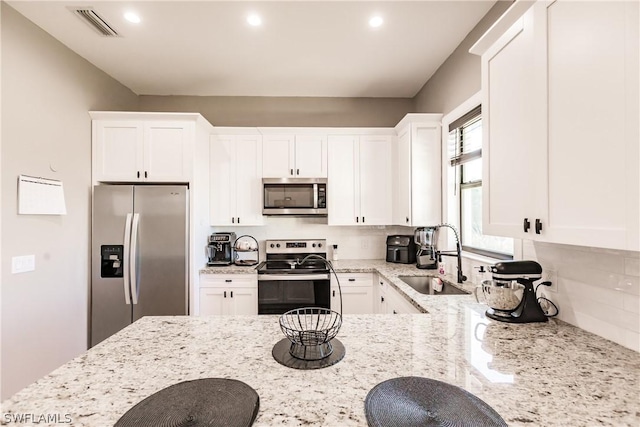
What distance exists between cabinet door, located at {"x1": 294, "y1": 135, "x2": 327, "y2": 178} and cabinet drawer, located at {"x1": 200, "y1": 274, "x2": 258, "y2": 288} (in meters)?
1.22

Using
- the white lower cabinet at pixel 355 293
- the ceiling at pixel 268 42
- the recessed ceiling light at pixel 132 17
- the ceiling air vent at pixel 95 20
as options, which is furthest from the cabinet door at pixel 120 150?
the white lower cabinet at pixel 355 293

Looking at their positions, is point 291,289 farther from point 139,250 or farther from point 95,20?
point 95,20

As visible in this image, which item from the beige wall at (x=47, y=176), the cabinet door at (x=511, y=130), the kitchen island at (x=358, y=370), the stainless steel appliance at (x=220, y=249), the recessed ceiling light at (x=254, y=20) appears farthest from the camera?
the stainless steel appliance at (x=220, y=249)

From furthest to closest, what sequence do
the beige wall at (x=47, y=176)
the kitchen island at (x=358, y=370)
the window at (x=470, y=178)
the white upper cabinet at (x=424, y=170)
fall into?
the white upper cabinet at (x=424, y=170), the window at (x=470, y=178), the beige wall at (x=47, y=176), the kitchen island at (x=358, y=370)

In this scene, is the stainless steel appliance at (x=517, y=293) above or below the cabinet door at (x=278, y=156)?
below

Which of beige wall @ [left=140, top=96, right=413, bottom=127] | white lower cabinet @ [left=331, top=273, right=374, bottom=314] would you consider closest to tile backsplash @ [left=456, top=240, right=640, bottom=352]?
white lower cabinet @ [left=331, top=273, right=374, bottom=314]

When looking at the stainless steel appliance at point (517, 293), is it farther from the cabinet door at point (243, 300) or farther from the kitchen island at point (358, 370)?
the cabinet door at point (243, 300)

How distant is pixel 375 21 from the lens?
2.14 m

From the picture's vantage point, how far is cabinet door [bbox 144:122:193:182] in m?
2.76

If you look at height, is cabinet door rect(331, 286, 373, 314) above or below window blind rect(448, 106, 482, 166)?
below

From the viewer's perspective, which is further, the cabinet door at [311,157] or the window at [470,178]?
the cabinet door at [311,157]

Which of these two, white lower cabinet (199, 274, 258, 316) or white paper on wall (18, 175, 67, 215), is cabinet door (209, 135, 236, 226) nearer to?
white lower cabinet (199, 274, 258, 316)

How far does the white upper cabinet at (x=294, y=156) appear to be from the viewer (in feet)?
10.6

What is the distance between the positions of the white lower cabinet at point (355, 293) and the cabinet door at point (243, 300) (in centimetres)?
78
